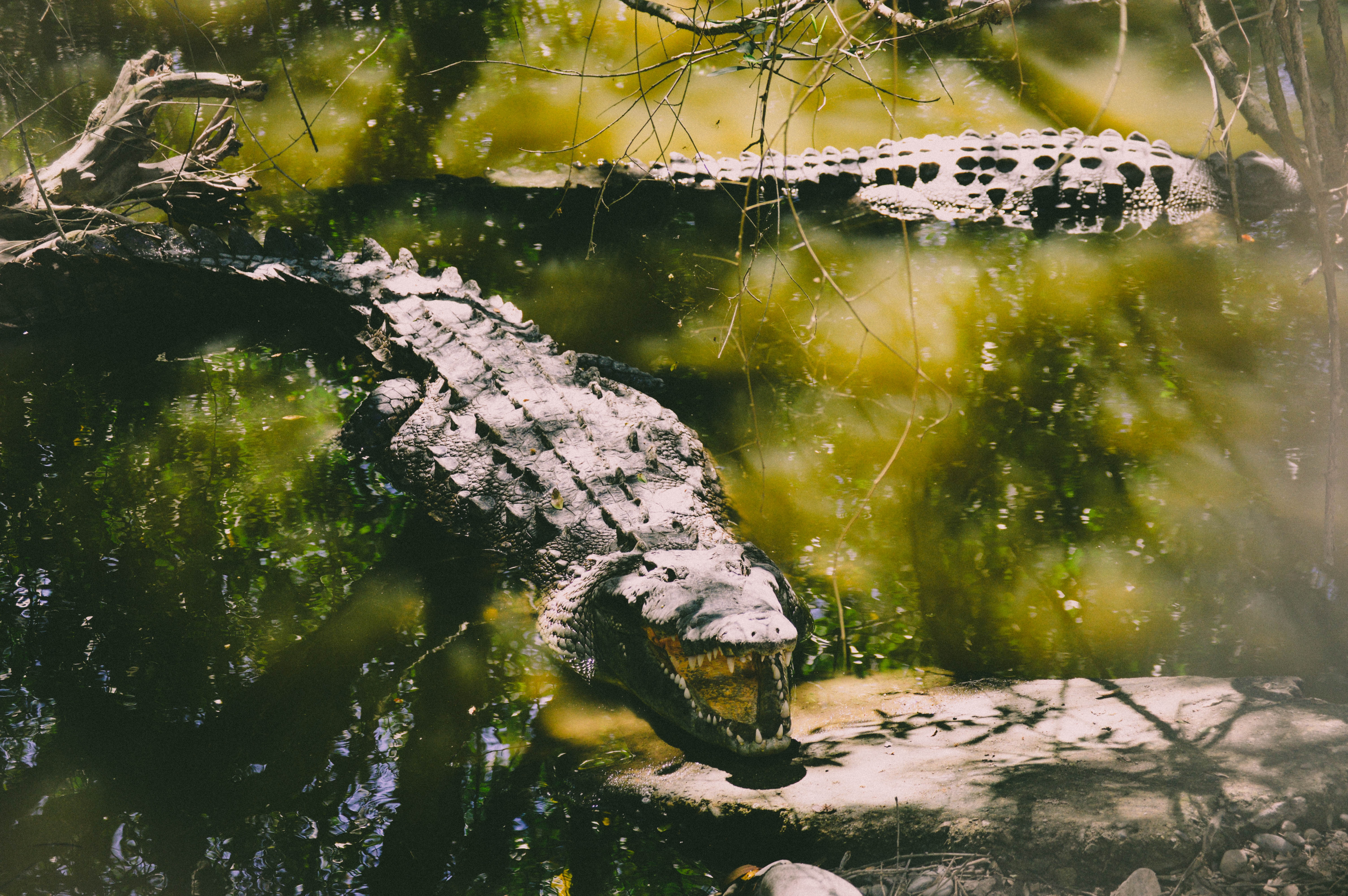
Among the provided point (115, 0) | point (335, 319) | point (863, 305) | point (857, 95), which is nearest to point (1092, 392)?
point (863, 305)

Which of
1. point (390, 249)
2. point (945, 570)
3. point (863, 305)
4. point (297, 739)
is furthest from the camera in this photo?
point (390, 249)

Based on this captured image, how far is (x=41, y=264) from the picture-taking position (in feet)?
14.9

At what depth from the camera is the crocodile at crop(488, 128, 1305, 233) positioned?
232 inches

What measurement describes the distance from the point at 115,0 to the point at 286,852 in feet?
31.5

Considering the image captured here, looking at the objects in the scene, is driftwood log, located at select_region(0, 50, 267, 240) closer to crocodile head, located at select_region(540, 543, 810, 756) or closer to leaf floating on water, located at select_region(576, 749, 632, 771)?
crocodile head, located at select_region(540, 543, 810, 756)

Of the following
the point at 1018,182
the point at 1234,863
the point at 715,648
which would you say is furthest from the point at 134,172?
the point at 1234,863

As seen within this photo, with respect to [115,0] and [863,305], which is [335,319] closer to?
[863,305]

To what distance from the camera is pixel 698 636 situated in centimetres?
238

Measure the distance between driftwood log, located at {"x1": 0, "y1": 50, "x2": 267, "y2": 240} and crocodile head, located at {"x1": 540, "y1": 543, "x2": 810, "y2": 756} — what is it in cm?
337

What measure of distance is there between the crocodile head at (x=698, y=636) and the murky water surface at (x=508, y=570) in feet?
0.58

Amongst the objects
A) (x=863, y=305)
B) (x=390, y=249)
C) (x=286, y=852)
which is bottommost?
(x=286, y=852)

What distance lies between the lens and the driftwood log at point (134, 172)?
479 cm

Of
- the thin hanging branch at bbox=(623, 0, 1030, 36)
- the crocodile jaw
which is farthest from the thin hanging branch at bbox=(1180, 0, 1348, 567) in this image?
the crocodile jaw

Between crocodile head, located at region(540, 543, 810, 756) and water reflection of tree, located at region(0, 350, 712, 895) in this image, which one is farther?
crocodile head, located at region(540, 543, 810, 756)
